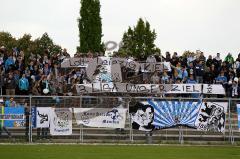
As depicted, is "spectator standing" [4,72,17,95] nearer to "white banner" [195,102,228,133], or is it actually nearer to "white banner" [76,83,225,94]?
"white banner" [76,83,225,94]

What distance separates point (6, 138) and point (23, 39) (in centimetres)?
5823

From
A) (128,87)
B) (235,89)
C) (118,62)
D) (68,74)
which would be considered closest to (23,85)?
(68,74)

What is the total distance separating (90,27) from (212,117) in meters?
23.7

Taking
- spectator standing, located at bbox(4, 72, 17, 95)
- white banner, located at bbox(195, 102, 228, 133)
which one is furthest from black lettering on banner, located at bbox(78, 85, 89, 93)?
white banner, located at bbox(195, 102, 228, 133)

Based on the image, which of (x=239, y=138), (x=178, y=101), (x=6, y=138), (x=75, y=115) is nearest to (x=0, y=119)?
(x=6, y=138)

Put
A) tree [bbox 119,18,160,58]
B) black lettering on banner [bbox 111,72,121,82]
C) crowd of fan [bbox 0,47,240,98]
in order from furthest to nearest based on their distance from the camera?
1. tree [bbox 119,18,160,58]
2. black lettering on banner [bbox 111,72,121,82]
3. crowd of fan [bbox 0,47,240,98]

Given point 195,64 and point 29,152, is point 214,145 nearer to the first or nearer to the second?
point 195,64

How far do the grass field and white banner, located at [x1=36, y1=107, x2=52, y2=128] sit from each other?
2.95 m

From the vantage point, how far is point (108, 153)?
2375cm

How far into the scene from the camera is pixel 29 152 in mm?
23375

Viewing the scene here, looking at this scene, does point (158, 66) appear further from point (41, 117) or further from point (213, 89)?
point (41, 117)

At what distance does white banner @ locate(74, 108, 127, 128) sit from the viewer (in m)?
30.4

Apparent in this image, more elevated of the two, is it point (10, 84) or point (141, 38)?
point (141, 38)

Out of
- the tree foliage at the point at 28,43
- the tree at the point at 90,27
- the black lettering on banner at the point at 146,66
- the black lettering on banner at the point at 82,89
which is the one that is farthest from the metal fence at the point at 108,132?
the tree foliage at the point at 28,43
